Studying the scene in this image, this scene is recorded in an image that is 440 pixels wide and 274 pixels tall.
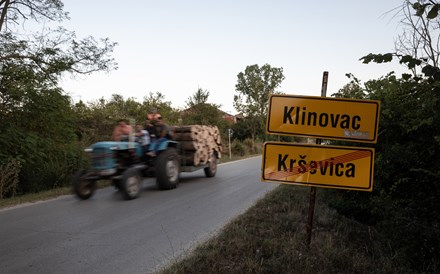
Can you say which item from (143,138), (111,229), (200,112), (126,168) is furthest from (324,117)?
(200,112)

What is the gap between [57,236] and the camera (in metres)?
5.96

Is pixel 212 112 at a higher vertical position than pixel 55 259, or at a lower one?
higher

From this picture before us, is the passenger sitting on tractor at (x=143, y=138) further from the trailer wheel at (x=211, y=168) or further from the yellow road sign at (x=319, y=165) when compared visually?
the yellow road sign at (x=319, y=165)

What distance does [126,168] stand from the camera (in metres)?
9.91

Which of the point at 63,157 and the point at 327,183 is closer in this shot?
the point at 327,183

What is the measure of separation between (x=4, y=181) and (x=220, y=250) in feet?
27.0

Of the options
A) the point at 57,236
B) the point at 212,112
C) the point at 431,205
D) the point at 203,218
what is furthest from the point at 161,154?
the point at 212,112

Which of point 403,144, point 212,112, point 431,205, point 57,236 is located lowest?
point 57,236

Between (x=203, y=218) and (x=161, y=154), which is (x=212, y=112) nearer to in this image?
(x=161, y=154)

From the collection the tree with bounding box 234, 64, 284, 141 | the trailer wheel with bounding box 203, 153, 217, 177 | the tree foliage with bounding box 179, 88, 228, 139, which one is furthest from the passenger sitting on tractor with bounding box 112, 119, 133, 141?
the tree with bounding box 234, 64, 284, 141

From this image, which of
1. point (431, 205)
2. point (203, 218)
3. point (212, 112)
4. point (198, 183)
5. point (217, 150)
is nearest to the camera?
point (431, 205)

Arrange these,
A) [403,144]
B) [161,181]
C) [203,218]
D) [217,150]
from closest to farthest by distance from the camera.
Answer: [403,144]
[203,218]
[161,181]
[217,150]

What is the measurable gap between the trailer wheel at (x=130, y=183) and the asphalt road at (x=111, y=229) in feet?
0.68

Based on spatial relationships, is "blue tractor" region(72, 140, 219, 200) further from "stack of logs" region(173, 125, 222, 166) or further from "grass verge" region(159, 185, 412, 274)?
"grass verge" region(159, 185, 412, 274)
